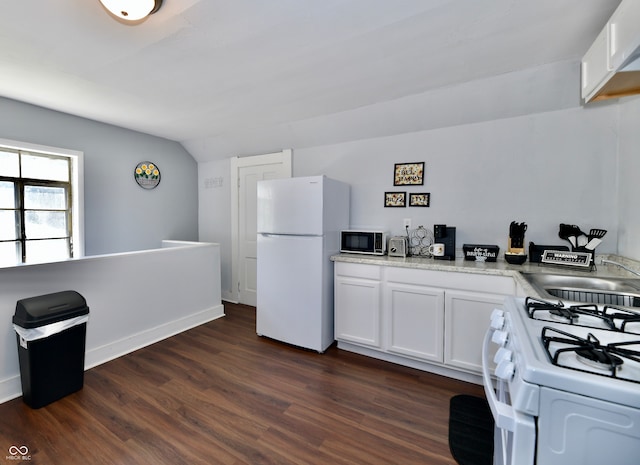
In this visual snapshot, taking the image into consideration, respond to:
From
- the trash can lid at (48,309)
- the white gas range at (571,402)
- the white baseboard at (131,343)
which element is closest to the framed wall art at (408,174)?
the white gas range at (571,402)

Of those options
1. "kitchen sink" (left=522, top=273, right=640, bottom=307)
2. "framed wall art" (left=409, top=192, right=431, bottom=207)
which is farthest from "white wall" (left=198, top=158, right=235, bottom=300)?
"kitchen sink" (left=522, top=273, right=640, bottom=307)

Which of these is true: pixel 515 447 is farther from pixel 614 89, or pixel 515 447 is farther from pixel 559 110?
pixel 559 110

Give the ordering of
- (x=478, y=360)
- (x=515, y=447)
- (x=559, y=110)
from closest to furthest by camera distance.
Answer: (x=515, y=447), (x=478, y=360), (x=559, y=110)

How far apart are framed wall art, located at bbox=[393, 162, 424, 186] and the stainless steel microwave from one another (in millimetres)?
612

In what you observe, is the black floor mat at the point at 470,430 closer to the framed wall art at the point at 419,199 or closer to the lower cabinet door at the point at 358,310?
the lower cabinet door at the point at 358,310

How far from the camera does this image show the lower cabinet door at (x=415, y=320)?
7.55 ft

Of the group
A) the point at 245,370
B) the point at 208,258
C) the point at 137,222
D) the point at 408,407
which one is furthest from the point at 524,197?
the point at 137,222

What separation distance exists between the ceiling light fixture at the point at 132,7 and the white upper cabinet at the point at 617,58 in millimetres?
2077

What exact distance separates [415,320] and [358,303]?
520mm

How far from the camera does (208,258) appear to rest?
3.57 meters

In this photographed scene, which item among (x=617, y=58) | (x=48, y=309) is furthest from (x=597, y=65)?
(x=48, y=309)

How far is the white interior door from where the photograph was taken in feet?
13.1

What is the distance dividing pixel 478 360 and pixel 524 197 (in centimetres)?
144

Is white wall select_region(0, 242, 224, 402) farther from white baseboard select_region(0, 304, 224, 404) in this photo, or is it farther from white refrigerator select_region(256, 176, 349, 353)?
white refrigerator select_region(256, 176, 349, 353)
